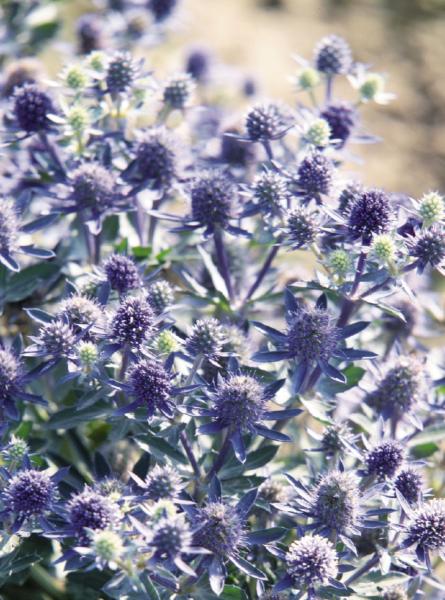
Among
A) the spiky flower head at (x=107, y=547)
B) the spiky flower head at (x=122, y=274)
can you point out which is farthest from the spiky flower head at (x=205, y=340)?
the spiky flower head at (x=107, y=547)

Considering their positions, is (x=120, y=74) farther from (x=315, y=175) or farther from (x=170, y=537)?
(x=170, y=537)

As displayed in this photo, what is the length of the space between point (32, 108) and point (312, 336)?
4.26 ft

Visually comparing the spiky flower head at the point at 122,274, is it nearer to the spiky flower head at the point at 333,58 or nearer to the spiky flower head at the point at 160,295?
the spiky flower head at the point at 160,295

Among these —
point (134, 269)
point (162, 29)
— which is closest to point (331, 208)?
point (134, 269)

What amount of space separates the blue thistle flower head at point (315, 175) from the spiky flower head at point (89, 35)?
1976 millimetres

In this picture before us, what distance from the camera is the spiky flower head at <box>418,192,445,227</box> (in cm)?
227

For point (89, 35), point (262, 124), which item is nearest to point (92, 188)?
point (262, 124)

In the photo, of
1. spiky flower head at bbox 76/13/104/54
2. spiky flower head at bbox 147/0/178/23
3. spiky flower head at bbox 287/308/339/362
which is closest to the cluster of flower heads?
spiky flower head at bbox 287/308/339/362

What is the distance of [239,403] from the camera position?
2.16 meters

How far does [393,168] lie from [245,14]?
2094 mm

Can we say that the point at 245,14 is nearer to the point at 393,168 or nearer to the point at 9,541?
the point at 393,168

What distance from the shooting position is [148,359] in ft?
7.38

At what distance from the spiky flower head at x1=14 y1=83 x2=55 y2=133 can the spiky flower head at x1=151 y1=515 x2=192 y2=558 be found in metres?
1.57

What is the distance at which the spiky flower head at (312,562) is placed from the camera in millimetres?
1999
